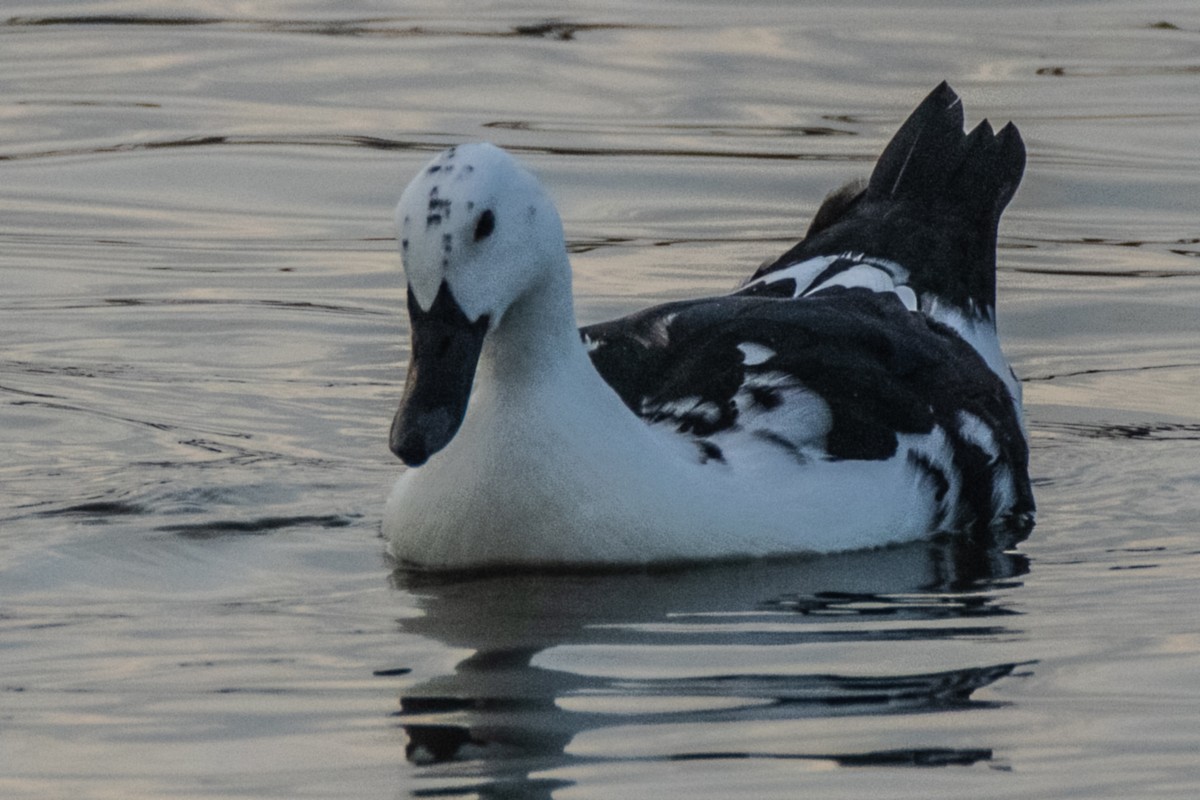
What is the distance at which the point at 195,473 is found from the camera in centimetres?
870

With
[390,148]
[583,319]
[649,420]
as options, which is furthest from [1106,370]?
[390,148]

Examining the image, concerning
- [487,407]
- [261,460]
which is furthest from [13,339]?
[487,407]

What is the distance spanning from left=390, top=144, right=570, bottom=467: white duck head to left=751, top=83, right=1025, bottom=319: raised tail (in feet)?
9.81

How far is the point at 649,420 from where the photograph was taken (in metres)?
7.98

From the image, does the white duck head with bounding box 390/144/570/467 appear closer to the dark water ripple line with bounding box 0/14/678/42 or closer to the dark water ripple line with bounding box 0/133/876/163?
the dark water ripple line with bounding box 0/133/876/163

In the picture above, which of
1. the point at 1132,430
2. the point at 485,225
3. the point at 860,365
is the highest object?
the point at 485,225

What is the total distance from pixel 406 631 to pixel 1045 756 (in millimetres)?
1910

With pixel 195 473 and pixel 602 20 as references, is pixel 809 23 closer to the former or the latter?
pixel 602 20

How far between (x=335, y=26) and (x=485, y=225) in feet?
34.3

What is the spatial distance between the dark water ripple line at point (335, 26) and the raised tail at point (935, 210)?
669cm

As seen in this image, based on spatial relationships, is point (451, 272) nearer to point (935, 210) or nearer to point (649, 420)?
point (649, 420)

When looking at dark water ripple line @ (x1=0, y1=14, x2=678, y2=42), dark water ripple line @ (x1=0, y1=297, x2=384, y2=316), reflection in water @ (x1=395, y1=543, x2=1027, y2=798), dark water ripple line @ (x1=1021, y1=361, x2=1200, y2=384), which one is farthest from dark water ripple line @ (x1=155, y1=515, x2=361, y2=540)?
dark water ripple line @ (x1=0, y1=14, x2=678, y2=42)

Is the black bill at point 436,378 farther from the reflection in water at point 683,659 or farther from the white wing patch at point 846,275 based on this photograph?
the white wing patch at point 846,275

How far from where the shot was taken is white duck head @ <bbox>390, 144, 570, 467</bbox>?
6.75 meters
